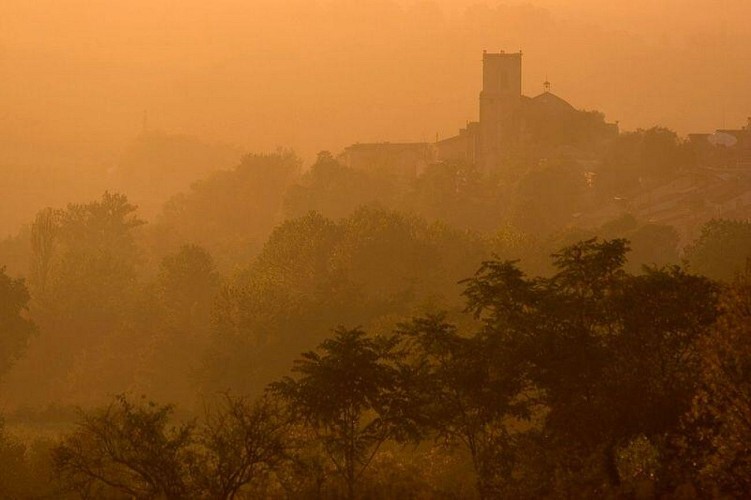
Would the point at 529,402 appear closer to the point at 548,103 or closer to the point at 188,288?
the point at 188,288

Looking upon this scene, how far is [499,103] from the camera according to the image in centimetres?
9944

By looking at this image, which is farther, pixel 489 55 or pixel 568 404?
pixel 489 55

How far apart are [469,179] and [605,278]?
5862 centimetres

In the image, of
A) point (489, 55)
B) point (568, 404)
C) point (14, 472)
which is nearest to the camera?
point (568, 404)

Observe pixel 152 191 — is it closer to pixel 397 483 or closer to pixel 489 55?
pixel 489 55

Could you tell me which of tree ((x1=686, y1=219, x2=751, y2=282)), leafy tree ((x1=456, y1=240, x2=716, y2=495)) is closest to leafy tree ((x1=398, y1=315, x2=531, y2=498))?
leafy tree ((x1=456, y1=240, x2=716, y2=495))

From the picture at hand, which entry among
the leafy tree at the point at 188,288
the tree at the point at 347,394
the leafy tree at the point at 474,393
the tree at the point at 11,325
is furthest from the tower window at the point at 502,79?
the tree at the point at 347,394

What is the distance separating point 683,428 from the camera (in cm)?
2281

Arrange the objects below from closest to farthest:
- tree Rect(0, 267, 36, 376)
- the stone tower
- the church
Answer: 1. tree Rect(0, 267, 36, 376)
2. the church
3. the stone tower

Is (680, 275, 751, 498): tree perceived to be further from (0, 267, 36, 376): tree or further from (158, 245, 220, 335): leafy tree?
(0, 267, 36, 376): tree

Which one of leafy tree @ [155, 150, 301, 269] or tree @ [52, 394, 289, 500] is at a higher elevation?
leafy tree @ [155, 150, 301, 269]

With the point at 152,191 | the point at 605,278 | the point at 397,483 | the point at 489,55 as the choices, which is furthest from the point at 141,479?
the point at 152,191

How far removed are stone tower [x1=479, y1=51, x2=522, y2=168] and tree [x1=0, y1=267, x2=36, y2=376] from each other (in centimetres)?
5105

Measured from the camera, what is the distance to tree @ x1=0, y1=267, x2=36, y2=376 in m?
55.8
